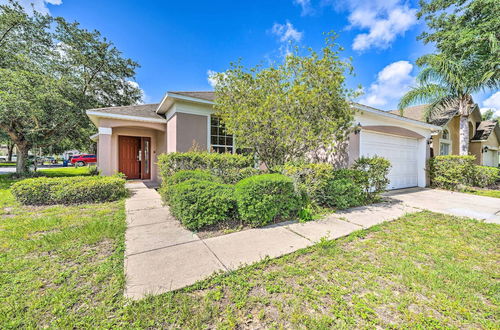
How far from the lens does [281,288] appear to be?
2.30 metres

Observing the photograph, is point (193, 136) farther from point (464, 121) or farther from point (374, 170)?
point (464, 121)

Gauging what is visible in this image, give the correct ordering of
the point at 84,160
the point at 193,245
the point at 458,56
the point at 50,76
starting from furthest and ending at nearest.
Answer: the point at 84,160
the point at 50,76
the point at 458,56
the point at 193,245

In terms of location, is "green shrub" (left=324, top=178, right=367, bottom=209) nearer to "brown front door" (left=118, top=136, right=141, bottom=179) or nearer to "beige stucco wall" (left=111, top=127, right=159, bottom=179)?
"beige stucco wall" (left=111, top=127, right=159, bottom=179)

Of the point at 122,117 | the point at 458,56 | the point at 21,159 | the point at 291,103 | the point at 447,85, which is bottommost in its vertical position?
the point at 21,159

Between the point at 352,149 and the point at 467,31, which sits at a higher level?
the point at 467,31

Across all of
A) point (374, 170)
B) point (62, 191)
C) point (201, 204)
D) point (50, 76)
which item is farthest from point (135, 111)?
point (374, 170)

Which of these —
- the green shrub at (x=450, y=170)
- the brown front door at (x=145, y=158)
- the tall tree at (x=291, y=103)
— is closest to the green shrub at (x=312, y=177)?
the tall tree at (x=291, y=103)

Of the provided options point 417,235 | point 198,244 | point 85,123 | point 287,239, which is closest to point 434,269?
point 417,235

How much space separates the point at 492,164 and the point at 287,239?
1085 inches

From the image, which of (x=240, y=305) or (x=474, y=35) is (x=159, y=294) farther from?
(x=474, y=35)

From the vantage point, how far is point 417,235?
3908 millimetres

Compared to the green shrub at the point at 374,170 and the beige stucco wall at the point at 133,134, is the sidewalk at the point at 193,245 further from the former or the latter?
the beige stucco wall at the point at 133,134

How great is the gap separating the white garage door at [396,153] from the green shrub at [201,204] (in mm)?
6310

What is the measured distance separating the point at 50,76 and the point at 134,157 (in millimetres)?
7669
